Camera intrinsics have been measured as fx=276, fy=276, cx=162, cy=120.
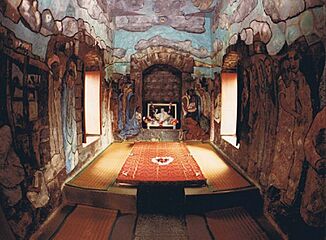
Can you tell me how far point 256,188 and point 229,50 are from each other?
3.22m

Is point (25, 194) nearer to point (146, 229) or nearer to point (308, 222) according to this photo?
point (146, 229)

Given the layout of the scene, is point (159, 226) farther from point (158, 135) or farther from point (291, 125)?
point (158, 135)

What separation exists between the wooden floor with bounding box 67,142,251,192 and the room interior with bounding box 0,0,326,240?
3 cm

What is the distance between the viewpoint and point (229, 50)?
600 centimetres

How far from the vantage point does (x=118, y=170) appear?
4984 mm

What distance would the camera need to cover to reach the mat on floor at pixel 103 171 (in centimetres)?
419

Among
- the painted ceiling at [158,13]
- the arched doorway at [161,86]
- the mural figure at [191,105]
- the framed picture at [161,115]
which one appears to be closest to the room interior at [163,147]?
the painted ceiling at [158,13]

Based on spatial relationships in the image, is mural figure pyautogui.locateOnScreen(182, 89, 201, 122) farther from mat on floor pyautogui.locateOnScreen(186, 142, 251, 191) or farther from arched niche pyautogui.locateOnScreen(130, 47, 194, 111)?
mat on floor pyautogui.locateOnScreen(186, 142, 251, 191)

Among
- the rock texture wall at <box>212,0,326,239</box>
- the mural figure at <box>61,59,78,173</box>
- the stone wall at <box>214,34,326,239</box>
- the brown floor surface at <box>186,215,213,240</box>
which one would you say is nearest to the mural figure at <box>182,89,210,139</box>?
the rock texture wall at <box>212,0,326,239</box>

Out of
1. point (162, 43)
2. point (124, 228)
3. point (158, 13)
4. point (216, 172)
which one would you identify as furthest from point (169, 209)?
point (158, 13)

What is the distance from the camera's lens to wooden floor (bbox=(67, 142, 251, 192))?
164 inches

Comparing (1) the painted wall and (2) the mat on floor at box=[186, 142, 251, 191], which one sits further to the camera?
(1) the painted wall

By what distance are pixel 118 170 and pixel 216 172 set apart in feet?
5.75

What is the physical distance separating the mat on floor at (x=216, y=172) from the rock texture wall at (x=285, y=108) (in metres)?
0.23
